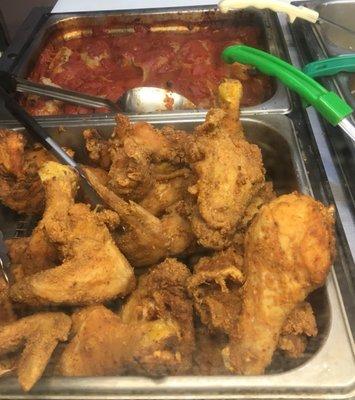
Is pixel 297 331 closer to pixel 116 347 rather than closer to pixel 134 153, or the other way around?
pixel 116 347

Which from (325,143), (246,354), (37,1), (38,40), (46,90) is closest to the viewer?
(246,354)

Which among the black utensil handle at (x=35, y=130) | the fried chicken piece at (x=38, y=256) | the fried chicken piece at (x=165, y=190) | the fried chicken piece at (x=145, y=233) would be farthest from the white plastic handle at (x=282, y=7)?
the fried chicken piece at (x=38, y=256)

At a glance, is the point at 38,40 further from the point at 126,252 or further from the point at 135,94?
the point at 126,252

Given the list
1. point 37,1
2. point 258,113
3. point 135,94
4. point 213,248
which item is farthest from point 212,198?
point 37,1

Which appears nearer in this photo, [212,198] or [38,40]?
[212,198]

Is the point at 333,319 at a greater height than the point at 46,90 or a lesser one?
lesser

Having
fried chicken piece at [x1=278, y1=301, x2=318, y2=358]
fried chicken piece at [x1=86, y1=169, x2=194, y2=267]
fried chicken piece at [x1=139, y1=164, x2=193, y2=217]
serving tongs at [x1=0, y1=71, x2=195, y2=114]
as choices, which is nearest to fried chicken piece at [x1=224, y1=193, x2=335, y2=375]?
fried chicken piece at [x1=278, y1=301, x2=318, y2=358]

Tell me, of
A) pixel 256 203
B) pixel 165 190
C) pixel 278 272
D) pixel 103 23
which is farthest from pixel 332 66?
pixel 103 23
